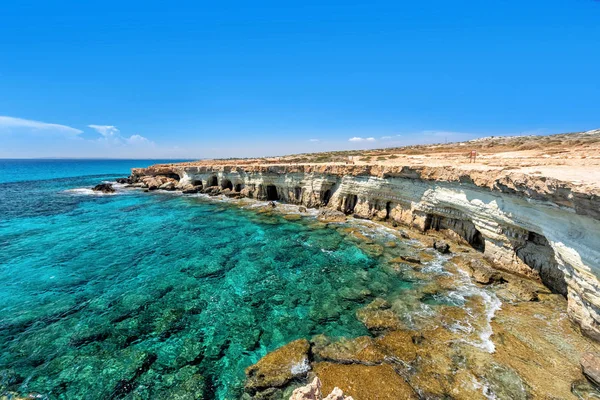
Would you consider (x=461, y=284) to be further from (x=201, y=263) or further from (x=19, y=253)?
(x=19, y=253)

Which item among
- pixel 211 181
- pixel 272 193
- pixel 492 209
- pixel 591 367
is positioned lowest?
pixel 591 367

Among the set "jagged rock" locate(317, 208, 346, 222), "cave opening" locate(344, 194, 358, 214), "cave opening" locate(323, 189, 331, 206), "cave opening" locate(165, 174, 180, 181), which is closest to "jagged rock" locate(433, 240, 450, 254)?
"jagged rock" locate(317, 208, 346, 222)

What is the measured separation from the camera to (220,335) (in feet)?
33.7

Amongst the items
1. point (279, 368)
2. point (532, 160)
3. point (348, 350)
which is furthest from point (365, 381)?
point (532, 160)

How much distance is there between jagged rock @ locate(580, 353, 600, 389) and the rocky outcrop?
170cm

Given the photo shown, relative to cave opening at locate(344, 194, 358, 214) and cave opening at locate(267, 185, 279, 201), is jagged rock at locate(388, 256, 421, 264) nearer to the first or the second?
cave opening at locate(344, 194, 358, 214)

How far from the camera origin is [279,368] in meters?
8.26

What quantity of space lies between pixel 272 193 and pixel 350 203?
1330cm

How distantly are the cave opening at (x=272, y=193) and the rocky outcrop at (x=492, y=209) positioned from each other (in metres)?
2.65

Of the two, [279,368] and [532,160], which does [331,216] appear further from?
[279,368]

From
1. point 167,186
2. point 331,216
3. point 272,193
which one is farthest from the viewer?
point 167,186

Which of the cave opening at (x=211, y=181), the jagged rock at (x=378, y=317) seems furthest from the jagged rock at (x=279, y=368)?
the cave opening at (x=211, y=181)

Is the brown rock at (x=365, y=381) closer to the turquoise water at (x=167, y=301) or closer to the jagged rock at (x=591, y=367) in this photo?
the turquoise water at (x=167, y=301)

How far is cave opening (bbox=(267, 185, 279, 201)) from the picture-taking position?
36.7 meters
